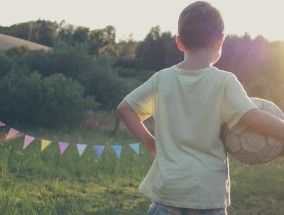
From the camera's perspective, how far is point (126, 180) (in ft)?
25.9

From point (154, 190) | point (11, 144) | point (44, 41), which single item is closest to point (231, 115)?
point (154, 190)

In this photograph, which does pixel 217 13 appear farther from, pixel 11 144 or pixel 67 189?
pixel 11 144

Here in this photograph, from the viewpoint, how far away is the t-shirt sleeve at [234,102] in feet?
7.96

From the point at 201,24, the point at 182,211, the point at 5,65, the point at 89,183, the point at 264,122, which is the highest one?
the point at 5,65

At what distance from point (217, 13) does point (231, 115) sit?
478 mm

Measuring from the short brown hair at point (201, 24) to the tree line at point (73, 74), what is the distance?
8.19m

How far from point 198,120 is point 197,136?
3.0 inches

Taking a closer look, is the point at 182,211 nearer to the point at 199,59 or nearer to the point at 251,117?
the point at 251,117

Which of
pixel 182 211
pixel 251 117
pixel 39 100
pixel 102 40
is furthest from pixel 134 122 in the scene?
pixel 102 40

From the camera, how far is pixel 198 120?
2.51 meters

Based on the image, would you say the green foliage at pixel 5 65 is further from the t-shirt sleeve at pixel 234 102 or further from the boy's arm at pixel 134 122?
the t-shirt sleeve at pixel 234 102

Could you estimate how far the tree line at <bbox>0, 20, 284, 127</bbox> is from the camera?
42.3 feet

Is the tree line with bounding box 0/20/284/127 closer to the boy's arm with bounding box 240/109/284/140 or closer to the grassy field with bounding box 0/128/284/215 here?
the grassy field with bounding box 0/128/284/215

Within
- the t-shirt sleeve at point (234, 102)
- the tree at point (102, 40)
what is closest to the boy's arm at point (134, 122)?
the t-shirt sleeve at point (234, 102)
